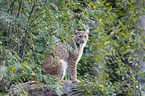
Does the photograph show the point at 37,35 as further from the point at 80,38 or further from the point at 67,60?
the point at 80,38

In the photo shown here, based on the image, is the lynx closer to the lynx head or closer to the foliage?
the lynx head

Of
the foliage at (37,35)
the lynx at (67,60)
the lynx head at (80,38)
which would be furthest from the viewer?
the lynx head at (80,38)

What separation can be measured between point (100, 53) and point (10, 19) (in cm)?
261

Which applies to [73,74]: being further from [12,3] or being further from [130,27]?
[130,27]

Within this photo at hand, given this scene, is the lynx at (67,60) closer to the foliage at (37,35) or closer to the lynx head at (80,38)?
the lynx head at (80,38)

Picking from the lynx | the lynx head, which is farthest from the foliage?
the lynx head

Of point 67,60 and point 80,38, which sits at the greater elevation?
point 80,38

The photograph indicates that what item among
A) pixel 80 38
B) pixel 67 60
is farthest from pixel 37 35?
pixel 80 38

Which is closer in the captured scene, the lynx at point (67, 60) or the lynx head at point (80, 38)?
the lynx at point (67, 60)

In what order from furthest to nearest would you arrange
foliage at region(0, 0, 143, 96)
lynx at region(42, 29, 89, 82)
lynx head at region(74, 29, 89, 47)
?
lynx head at region(74, 29, 89, 47)
lynx at region(42, 29, 89, 82)
foliage at region(0, 0, 143, 96)

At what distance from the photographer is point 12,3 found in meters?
1.96

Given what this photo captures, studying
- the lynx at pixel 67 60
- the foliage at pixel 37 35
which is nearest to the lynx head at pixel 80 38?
the lynx at pixel 67 60

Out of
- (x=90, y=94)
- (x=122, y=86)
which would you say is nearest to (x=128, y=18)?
(x=122, y=86)

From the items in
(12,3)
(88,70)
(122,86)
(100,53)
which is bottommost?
(122,86)
